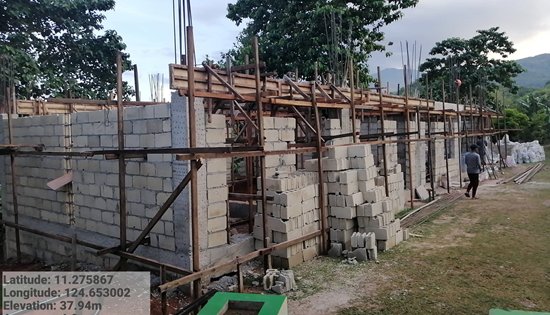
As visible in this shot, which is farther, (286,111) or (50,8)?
(50,8)

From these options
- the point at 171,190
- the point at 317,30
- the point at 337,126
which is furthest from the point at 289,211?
the point at 317,30

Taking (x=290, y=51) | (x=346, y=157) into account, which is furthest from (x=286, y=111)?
(x=290, y=51)

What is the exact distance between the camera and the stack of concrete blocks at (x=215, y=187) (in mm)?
6285

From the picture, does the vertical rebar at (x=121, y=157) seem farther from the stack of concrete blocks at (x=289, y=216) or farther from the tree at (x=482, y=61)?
the tree at (x=482, y=61)

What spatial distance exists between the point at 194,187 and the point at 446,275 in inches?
160

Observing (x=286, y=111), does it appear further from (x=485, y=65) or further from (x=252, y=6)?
(x=485, y=65)

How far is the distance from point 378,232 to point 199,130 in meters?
3.81

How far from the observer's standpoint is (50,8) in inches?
676

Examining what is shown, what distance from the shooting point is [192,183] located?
503 cm

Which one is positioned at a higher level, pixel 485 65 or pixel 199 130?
pixel 485 65

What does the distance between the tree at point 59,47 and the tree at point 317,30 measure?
6.94 metres

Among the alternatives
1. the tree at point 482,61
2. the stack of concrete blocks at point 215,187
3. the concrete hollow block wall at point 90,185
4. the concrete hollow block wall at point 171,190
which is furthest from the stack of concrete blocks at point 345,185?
the tree at point 482,61

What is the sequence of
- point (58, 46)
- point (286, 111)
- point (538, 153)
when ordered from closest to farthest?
point (286, 111), point (58, 46), point (538, 153)

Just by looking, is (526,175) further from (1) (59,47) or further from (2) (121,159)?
(1) (59,47)
